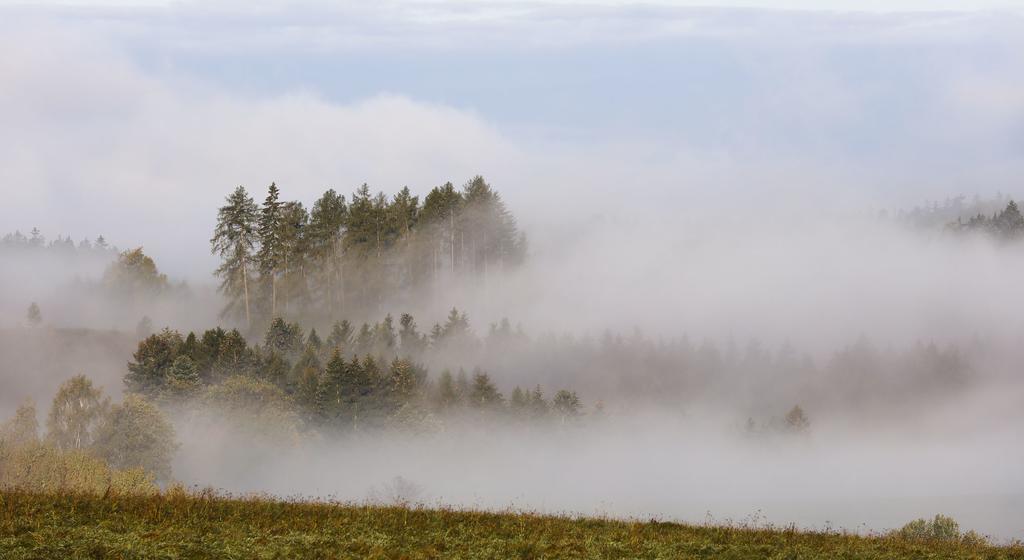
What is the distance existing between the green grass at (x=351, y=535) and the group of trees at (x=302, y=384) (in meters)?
74.9

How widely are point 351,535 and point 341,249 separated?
157 m

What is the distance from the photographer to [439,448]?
122000 millimetres

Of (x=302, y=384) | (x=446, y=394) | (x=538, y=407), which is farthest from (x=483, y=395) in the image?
(x=302, y=384)

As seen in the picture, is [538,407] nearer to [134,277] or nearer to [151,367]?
[151,367]

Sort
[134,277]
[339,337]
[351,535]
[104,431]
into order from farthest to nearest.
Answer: [134,277], [339,337], [104,431], [351,535]

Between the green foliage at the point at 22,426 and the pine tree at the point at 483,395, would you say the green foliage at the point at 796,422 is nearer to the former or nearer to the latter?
the pine tree at the point at 483,395

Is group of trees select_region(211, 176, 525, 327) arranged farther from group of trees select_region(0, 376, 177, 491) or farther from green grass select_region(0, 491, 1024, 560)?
green grass select_region(0, 491, 1024, 560)

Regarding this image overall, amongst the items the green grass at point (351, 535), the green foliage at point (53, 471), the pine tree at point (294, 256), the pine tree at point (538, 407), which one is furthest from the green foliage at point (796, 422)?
the green grass at point (351, 535)

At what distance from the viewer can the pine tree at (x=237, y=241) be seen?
492 feet

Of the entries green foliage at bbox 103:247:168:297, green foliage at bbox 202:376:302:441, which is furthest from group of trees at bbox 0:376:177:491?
green foliage at bbox 103:247:168:297

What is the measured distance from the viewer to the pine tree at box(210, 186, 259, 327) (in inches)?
5901

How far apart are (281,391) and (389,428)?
48.3ft

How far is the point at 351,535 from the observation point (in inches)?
1076

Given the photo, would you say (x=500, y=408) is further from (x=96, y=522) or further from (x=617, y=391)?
(x=96, y=522)
